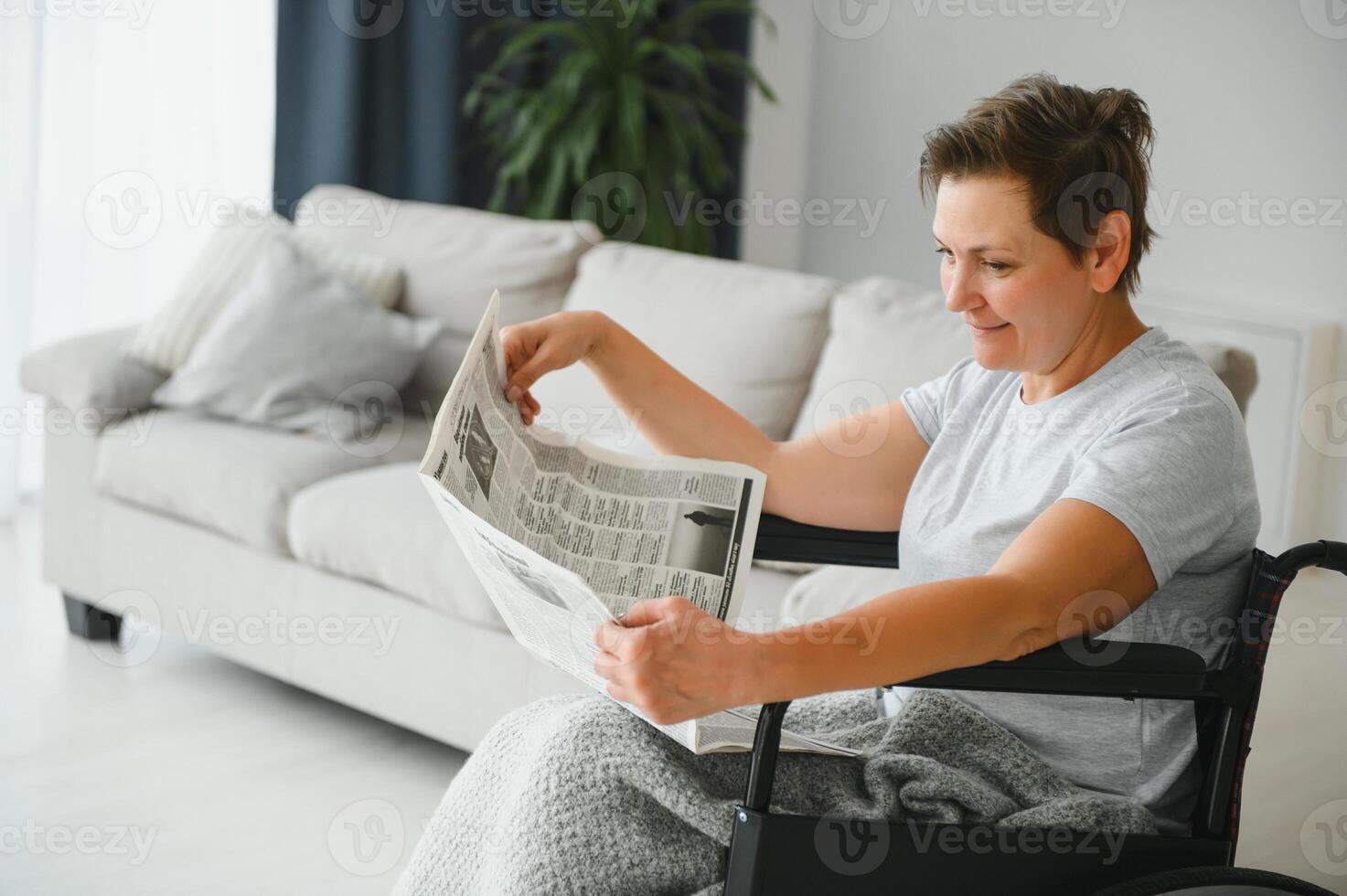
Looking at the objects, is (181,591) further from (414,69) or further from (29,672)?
(414,69)

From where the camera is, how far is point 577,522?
1.19 m

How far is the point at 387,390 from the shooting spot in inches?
103

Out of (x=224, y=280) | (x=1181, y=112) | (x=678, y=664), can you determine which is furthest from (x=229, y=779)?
(x=1181, y=112)

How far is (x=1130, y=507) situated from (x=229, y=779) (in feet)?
5.33

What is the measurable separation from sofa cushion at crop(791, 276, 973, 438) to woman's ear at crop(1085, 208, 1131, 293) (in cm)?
88

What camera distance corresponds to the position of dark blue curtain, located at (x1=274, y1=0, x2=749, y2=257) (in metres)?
3.65

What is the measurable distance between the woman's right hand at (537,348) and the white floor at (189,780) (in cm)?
93

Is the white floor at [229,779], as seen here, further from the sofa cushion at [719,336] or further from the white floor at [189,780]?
Result: the sofa cushion at [719,336]

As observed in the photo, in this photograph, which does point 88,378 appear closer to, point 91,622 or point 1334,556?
point 91,622

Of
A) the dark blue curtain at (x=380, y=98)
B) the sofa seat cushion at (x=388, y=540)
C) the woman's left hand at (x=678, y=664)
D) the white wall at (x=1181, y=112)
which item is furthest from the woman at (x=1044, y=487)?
the dark blue curtain at (x=380, y=98)

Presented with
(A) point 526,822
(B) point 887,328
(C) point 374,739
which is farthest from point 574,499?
(C) point 374,739

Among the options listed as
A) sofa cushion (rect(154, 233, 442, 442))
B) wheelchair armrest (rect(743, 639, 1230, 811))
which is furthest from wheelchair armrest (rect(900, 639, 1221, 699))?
sofa cushion (rect(154, 233, 442, 442))

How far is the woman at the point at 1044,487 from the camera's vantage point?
896mm

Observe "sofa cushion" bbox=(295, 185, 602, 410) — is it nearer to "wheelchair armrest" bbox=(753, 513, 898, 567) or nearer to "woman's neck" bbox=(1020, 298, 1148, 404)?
"wheelchair armrest" bbox=(753, 513, 898, 567)
